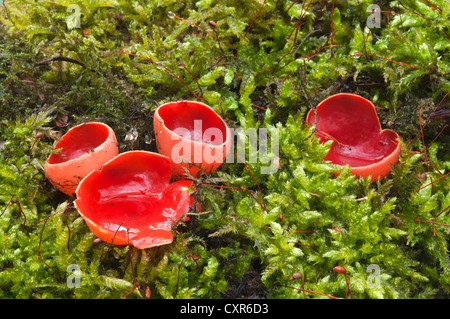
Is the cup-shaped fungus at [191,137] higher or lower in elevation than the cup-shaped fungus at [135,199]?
higher

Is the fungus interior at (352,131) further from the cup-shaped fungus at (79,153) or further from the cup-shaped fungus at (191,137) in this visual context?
the cup-shaped fungus at (79,153)

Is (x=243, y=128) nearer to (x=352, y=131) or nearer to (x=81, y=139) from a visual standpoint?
(x=352, y=131)

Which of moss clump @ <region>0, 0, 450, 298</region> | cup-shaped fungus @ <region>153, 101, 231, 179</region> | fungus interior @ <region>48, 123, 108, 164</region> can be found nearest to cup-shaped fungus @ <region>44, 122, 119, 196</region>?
fungus interior @ <region>48, 123, 108, 164</region>

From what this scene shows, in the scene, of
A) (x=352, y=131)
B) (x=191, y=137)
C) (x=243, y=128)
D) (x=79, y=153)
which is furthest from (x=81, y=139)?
(x=352, y=131)

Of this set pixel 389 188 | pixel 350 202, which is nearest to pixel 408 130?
pixel 389 188

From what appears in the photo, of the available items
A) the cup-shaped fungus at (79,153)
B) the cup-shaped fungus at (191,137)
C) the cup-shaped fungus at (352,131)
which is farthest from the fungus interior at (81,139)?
the cup-shaped fungus at (352,131)

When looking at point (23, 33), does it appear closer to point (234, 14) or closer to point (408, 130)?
point (234, 14)
